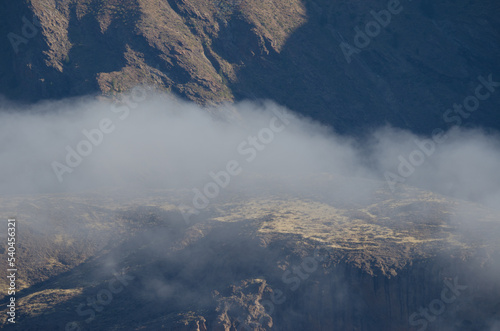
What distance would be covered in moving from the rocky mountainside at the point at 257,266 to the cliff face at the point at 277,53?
89.9 feet

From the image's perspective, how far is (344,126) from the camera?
298 ft

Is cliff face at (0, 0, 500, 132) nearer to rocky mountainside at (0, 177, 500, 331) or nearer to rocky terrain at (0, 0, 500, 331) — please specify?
rocky terrain at (0, 0, 500, 331)

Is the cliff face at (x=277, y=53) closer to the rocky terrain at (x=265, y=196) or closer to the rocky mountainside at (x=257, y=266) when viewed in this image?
the rocky terrain at (x=265, y=196)

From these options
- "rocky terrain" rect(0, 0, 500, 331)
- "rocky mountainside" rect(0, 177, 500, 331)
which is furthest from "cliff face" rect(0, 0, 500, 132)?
"rocky mountainside" rect(0, 177, 500, 331)

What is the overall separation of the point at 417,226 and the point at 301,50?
4774 centimetres

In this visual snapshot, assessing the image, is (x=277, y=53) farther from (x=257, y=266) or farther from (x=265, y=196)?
(x=257, y=266)

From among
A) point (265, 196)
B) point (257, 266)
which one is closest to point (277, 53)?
point (265, 196)

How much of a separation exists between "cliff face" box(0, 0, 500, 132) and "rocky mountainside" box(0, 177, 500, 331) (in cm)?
2741

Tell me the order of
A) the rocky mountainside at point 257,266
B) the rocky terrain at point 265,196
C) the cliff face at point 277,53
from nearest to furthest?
the rocky mountainside at point 257,266, the rocky terrain at point 265,196, the cliff face at point 277,53

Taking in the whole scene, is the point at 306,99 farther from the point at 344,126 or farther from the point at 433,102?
the point at 433,102

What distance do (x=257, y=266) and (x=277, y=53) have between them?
51.4 m

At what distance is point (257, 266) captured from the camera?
54.6m

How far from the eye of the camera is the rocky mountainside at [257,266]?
49562 mm

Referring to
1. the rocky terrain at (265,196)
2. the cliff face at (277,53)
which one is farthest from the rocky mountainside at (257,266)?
the cliff face at (277,53)
